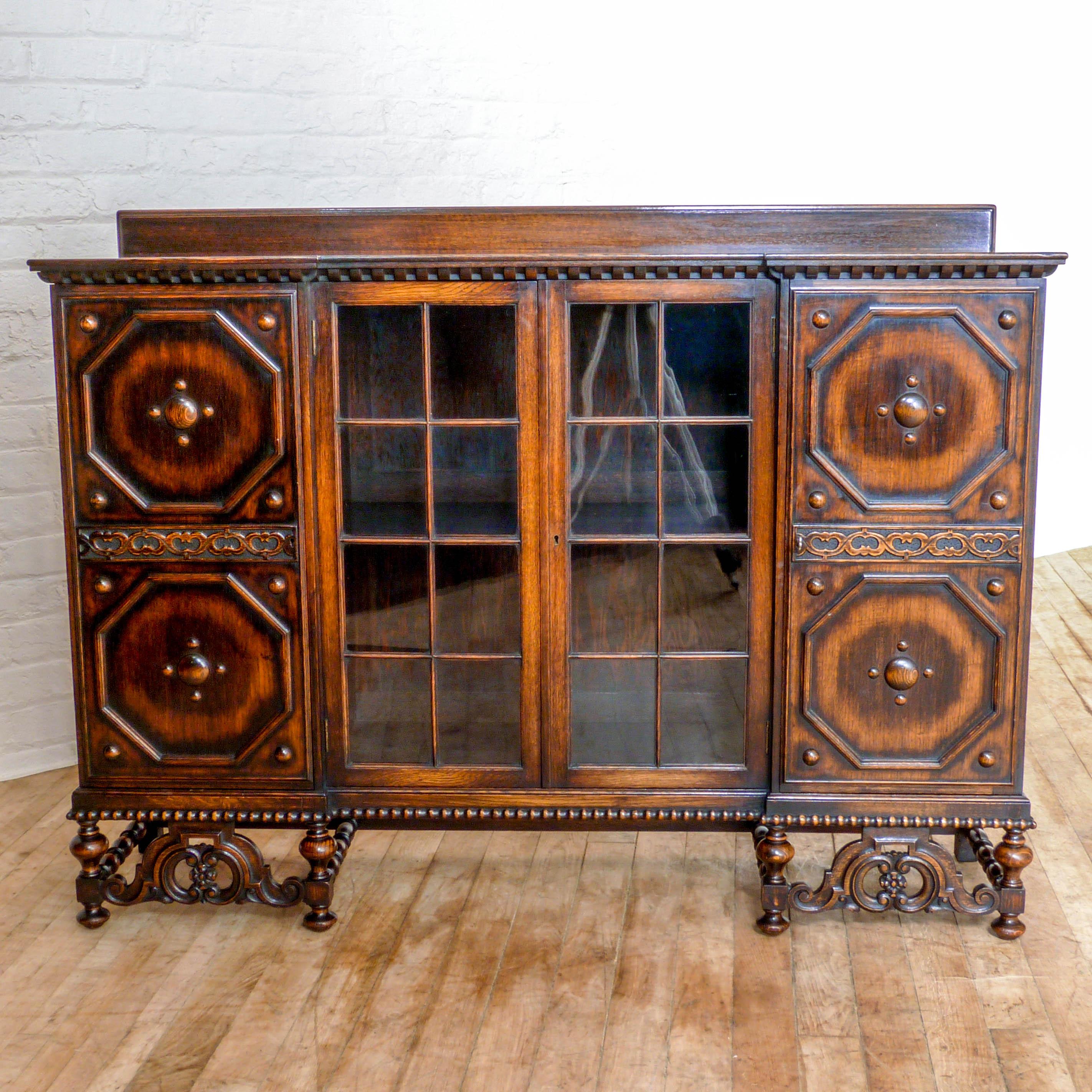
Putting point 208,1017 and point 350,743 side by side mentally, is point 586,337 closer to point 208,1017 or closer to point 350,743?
point 350,743

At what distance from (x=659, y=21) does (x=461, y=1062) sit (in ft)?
10.3

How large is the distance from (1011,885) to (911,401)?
1.03m

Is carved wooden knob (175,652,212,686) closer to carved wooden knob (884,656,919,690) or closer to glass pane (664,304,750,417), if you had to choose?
glass pane (664,304,750,417)

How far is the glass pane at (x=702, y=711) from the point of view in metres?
2.61

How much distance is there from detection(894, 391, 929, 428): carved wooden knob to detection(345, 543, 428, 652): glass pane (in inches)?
38.9

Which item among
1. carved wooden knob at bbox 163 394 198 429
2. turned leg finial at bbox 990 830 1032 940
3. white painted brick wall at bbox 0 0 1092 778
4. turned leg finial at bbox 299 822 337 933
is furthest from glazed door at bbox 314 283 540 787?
white painted brick wall at bbox 0 0 1092 778

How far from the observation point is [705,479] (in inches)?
100

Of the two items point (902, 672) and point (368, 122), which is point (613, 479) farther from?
point (368, 122)

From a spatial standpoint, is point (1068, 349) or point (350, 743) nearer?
point (350, 743)

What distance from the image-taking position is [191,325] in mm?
Answer: 2492

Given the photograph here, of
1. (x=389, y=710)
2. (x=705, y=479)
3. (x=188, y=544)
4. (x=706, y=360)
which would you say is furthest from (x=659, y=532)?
(x=188, y=544)

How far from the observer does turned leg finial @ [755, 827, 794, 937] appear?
2.57 meters

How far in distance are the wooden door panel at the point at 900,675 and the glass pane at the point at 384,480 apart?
2.60 ft

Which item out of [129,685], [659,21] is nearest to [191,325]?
[129,685]
